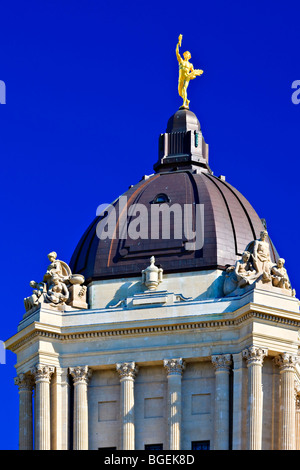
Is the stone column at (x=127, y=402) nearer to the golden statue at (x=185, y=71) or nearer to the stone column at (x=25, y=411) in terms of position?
the stone column at (x=25, y=411)

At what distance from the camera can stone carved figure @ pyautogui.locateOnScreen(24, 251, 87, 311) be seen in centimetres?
14950

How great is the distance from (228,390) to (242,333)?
2763 millimetres

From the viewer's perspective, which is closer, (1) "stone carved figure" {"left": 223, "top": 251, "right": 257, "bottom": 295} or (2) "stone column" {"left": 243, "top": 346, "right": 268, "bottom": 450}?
(2) "stone column" {"left": 243, "top": 346, "right": 268, "bottom": 450}

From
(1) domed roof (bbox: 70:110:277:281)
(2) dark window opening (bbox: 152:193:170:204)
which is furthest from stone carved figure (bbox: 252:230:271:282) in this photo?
(2) dark window opening (bbox: 152:193:170:204)

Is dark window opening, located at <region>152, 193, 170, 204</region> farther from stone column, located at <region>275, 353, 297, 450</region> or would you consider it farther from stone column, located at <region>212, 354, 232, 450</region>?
stone column, located at <region>275, 353, 297, 450</region>

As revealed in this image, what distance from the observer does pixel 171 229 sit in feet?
496

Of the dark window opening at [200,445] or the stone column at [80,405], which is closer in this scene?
the dark window opening at [200,445]

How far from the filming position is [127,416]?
481ft

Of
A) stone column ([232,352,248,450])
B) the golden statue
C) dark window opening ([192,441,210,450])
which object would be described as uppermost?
→ the golden statue

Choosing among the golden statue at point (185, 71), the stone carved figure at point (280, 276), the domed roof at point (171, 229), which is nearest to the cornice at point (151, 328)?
the stone carved figure at point (280, 276)

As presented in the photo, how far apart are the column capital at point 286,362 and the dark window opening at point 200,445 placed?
4957 mm

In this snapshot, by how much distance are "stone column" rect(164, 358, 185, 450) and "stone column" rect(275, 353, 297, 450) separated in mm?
4710

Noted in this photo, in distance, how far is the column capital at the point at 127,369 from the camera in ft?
483
